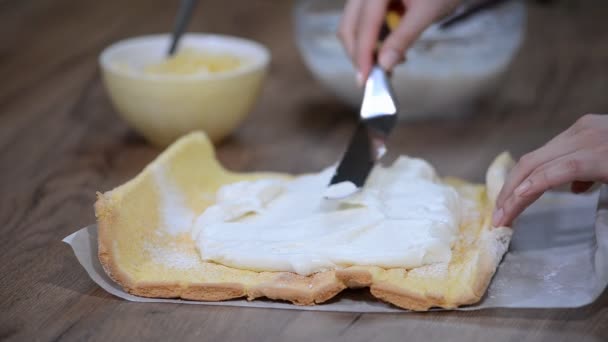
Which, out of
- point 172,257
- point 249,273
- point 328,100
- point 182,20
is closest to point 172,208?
point 172,257

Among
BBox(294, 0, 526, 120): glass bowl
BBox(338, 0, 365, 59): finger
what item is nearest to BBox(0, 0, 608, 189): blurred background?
BBox(294, 0, 526, 120): glass bowl

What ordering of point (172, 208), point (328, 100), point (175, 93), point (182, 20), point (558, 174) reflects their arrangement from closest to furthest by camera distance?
1. point (558, 174)
2. point (172, 208)
3. point (175, 93)
4. point (182, 20)
5. point (328, 100)

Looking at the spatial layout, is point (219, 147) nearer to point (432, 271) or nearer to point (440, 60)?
point (440, 60)

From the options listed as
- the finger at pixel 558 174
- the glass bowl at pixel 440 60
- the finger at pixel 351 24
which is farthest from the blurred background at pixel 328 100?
the finger at pixel 558 174

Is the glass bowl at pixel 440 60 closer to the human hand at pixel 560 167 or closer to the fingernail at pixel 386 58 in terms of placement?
the fingernail at pixel 386 58

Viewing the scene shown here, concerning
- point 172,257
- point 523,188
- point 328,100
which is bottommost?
point 328,100

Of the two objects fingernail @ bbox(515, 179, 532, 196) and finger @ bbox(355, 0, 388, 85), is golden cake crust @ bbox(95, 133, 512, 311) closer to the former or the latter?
fingernail @ bbox(515, 179, 532, 196)

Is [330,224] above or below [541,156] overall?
Answer: below

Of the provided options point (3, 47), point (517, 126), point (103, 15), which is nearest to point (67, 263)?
point (517, 126)

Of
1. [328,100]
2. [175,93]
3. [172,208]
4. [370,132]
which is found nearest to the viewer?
[172,208]
